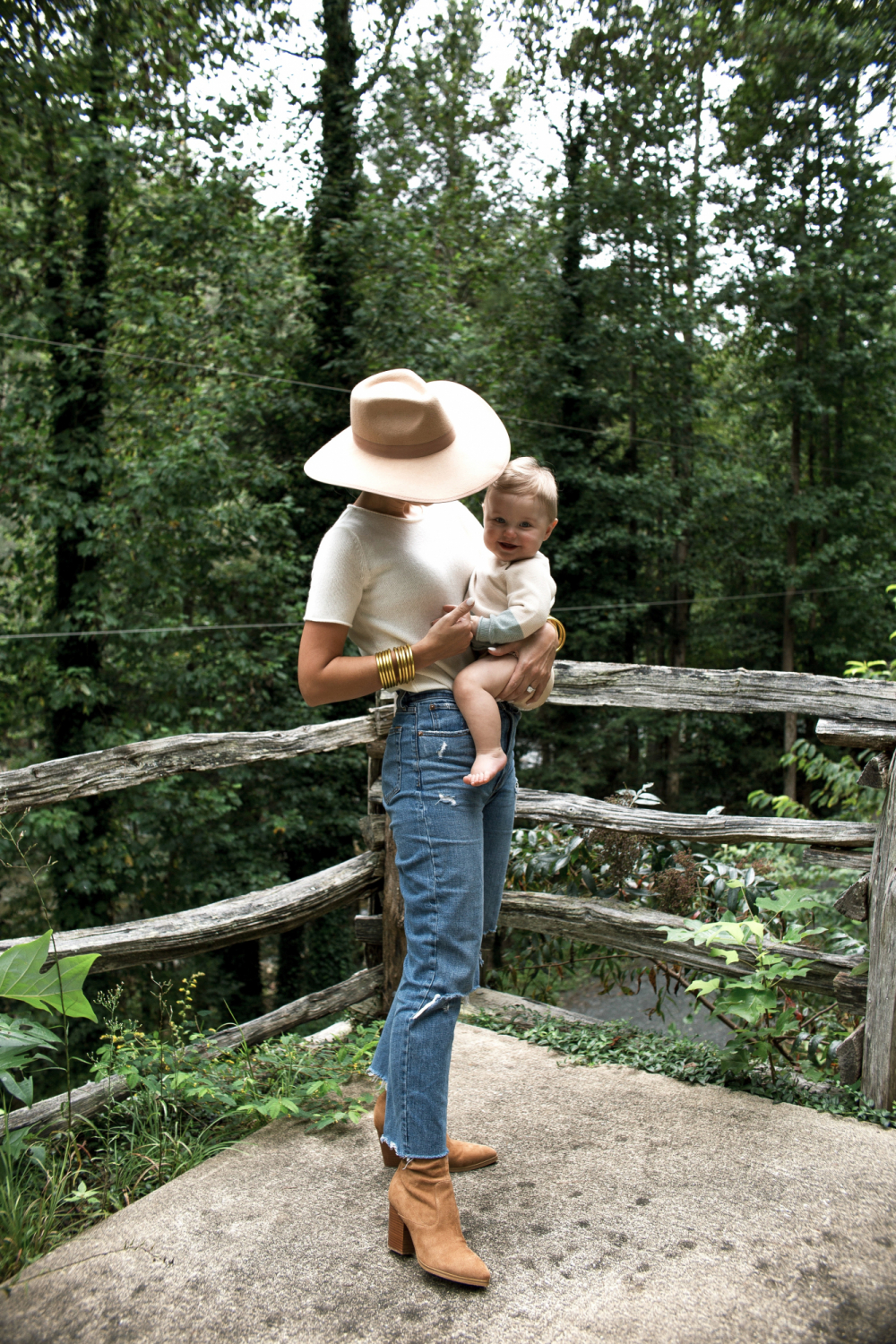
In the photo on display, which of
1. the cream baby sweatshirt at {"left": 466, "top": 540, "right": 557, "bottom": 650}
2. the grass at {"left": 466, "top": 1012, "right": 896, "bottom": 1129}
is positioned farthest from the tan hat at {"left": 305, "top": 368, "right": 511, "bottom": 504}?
the grass at {"left": 466, "top": 1012, "right": 896, "bottom": 1129}

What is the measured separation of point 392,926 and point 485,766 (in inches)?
51.6

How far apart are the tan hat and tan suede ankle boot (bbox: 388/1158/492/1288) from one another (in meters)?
1.22

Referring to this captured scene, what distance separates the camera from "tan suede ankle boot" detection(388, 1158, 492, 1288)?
171 centimetres

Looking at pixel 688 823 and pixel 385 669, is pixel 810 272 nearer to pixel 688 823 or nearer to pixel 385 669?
pixel 688 823

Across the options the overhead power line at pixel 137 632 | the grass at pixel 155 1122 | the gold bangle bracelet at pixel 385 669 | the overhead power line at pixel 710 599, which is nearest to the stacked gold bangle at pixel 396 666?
the gold bangle bracelet at pixel 385 669

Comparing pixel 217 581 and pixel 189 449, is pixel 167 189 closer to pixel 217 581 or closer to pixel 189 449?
pixel 189 449

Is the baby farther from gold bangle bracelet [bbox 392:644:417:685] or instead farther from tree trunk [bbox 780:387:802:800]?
tree trunk [bbox 780:387:802:800]

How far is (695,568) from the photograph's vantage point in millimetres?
16625

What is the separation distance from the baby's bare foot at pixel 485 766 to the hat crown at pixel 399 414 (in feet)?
1.95

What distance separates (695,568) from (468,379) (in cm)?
600

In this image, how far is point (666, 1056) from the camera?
2766 millimetres

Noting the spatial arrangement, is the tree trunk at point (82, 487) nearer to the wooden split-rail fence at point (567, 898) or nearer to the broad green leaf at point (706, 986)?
the wooden split-rail fence at point (567, 898)

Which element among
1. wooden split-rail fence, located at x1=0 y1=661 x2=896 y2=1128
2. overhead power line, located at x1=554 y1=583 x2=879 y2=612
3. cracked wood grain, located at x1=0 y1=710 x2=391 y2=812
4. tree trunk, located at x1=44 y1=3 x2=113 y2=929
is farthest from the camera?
overhead power line, located at x1=554 y1=583 x2=879 y2=612

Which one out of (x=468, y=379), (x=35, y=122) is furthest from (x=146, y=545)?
(x=468, y=379)
